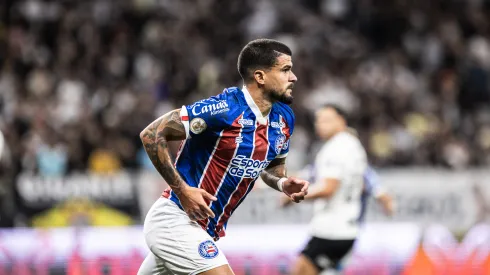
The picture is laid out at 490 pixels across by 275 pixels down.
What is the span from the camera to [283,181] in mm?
6066

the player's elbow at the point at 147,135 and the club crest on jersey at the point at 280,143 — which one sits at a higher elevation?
the player's elbow at the point at 147,135

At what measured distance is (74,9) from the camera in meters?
17.7

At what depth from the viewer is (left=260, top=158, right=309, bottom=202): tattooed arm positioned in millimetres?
5836

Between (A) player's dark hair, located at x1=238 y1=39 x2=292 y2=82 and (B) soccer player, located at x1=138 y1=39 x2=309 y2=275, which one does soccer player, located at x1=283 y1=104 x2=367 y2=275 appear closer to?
(B) soccer player, located at x1=138 y1=39 x2=309 y2=275

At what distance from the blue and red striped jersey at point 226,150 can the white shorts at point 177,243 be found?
91 mm

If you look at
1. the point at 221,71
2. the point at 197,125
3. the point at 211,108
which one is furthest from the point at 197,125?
the point at 221,71

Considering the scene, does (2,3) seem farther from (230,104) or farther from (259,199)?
(230,104)

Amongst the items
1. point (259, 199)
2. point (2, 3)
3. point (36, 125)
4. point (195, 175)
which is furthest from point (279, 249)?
point (2, 3)

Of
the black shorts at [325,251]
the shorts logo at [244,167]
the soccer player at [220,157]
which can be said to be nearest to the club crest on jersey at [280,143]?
the soccer player at [220,157]

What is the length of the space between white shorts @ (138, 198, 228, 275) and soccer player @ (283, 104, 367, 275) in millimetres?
2912

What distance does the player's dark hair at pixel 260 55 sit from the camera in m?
Answer: 5.83

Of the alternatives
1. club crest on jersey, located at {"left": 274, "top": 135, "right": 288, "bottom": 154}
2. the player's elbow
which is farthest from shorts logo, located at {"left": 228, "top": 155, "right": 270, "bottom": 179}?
the player's elbow

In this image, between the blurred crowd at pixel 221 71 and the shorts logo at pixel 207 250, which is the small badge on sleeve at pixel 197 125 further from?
the blurred crowd at pixel 221 71

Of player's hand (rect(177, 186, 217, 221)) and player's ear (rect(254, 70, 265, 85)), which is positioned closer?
player's hand (rect(177, 186, 217, 221))
